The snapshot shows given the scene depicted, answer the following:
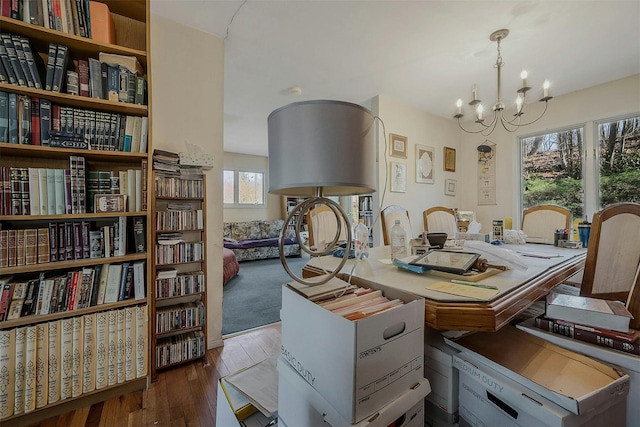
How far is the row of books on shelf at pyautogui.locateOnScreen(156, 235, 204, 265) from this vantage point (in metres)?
1.70

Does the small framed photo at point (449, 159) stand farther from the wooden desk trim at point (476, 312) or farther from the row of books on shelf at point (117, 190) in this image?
the row of books on shelf at point (117, 190)

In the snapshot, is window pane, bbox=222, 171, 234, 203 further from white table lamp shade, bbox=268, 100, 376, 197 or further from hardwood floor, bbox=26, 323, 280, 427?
white table lamp shade, bbox=268, 100, 376, 197

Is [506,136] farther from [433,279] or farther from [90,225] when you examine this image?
[90,225]

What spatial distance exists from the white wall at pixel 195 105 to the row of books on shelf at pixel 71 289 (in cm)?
59

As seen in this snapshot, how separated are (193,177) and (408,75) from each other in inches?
97.7

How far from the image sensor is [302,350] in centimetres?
73

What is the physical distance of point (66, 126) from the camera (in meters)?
1.33

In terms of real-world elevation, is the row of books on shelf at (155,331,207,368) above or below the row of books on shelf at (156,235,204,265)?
below

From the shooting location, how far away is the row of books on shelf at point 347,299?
0.72 meters

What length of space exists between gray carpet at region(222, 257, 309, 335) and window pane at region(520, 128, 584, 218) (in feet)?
12.1

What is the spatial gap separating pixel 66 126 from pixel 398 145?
3.30 meters

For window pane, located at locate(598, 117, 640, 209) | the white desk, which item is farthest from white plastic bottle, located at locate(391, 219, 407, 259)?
window pane, located at locate(598, 117, 640, 209)

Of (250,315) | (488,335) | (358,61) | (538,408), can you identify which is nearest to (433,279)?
(488,335)

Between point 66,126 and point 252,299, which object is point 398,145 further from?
point 66,126
